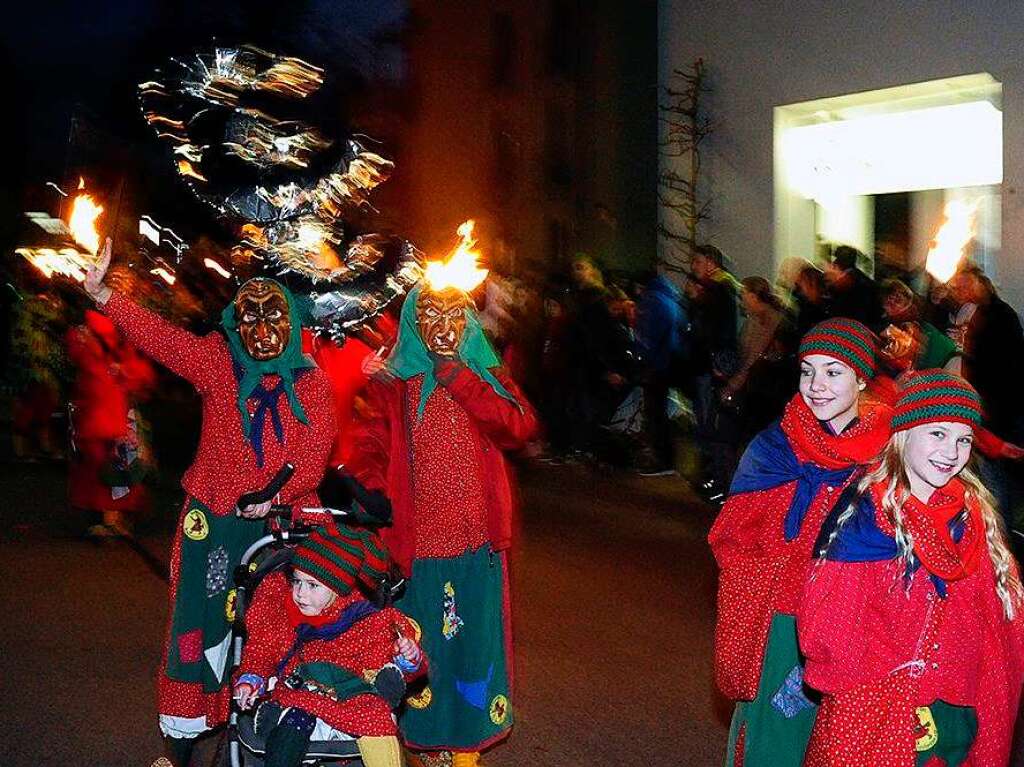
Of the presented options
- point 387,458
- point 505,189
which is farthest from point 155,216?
point 387,458

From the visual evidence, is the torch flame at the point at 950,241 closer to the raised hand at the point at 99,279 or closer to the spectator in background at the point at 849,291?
the raised hand at the point at 99,279

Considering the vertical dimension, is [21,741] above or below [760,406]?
below

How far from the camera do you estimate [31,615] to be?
28.1 ft

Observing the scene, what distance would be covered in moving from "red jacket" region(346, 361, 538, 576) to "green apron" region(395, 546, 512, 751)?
11 cm

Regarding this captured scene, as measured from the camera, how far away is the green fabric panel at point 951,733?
3.67 meters

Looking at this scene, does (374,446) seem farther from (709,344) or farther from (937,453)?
(709,344)

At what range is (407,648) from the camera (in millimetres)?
4613

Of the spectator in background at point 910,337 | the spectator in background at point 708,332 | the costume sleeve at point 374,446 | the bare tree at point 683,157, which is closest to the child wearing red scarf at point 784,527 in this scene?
the costume sleeve at point 374,446

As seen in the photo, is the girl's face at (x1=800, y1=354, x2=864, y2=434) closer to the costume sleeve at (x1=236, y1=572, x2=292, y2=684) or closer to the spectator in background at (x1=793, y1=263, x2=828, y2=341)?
the costume sleeve at (x1=236, y1=572, x2=292, y2=684)

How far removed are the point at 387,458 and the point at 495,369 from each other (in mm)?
541

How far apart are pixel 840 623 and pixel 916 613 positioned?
202mm

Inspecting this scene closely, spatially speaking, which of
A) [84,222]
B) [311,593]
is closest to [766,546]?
[311,593]

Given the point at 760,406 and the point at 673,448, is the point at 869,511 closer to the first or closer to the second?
the point at 760,406

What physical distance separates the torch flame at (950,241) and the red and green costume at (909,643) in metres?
1.42
